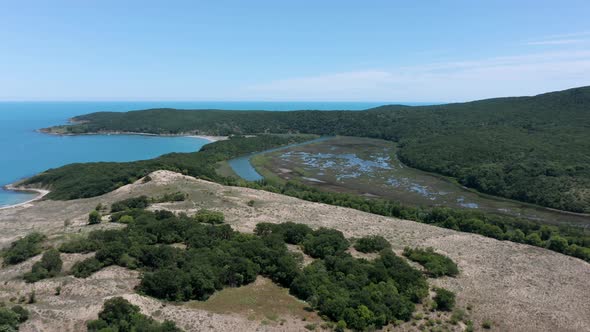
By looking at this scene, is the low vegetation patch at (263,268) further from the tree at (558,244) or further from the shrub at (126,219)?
the tree at (558,244)

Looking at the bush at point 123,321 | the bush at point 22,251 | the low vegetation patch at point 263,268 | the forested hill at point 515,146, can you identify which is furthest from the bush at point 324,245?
the forested hill at point 515,146

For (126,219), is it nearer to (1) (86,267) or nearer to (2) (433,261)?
(1) (86,267)

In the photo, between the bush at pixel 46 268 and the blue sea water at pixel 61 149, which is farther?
the blue sea water at pixel 61 149

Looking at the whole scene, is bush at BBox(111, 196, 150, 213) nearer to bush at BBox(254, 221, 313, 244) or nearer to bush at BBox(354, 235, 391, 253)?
bush at BBox(254, 221, 313, 244)

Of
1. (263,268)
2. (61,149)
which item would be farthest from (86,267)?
(61,149)

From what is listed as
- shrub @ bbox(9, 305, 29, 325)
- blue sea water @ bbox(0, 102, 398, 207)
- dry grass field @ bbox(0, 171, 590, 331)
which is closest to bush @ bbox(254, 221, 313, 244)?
dry grass field @ bbox(0, 171, 590, 331)
